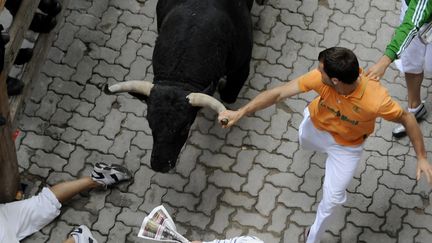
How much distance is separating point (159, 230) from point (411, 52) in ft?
9.31

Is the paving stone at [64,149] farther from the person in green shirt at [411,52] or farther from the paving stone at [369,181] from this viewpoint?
the person in green shirt at [411,52]

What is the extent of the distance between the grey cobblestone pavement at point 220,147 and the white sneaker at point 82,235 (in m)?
0.28

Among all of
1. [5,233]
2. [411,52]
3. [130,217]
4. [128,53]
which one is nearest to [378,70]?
[411,52]

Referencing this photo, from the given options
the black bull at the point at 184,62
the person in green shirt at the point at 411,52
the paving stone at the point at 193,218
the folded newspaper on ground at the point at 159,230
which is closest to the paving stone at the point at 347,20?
the person in green shirt at the point at 411,52

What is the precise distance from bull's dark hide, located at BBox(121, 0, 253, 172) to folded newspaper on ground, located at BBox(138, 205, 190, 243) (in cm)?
71

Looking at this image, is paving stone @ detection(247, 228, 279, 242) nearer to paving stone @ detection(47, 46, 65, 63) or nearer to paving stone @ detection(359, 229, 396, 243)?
paving stone @ detection(359, 229, 396, 243)

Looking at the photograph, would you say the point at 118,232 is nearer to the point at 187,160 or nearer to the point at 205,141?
the point at 187,160

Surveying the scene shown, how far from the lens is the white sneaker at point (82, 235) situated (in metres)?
5.81

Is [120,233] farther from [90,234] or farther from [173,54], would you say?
[173,54]

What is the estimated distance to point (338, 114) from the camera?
16.9 feet

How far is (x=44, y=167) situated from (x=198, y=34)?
6.86ft

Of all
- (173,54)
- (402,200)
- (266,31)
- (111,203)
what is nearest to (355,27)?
(266,31)

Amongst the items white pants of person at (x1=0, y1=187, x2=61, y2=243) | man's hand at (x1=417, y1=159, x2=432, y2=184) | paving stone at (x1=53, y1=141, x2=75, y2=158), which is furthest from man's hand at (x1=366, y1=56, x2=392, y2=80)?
paving stone at (x1=53, y1=141, x2=75, y2=158)

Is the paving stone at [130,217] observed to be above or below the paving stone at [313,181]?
below
